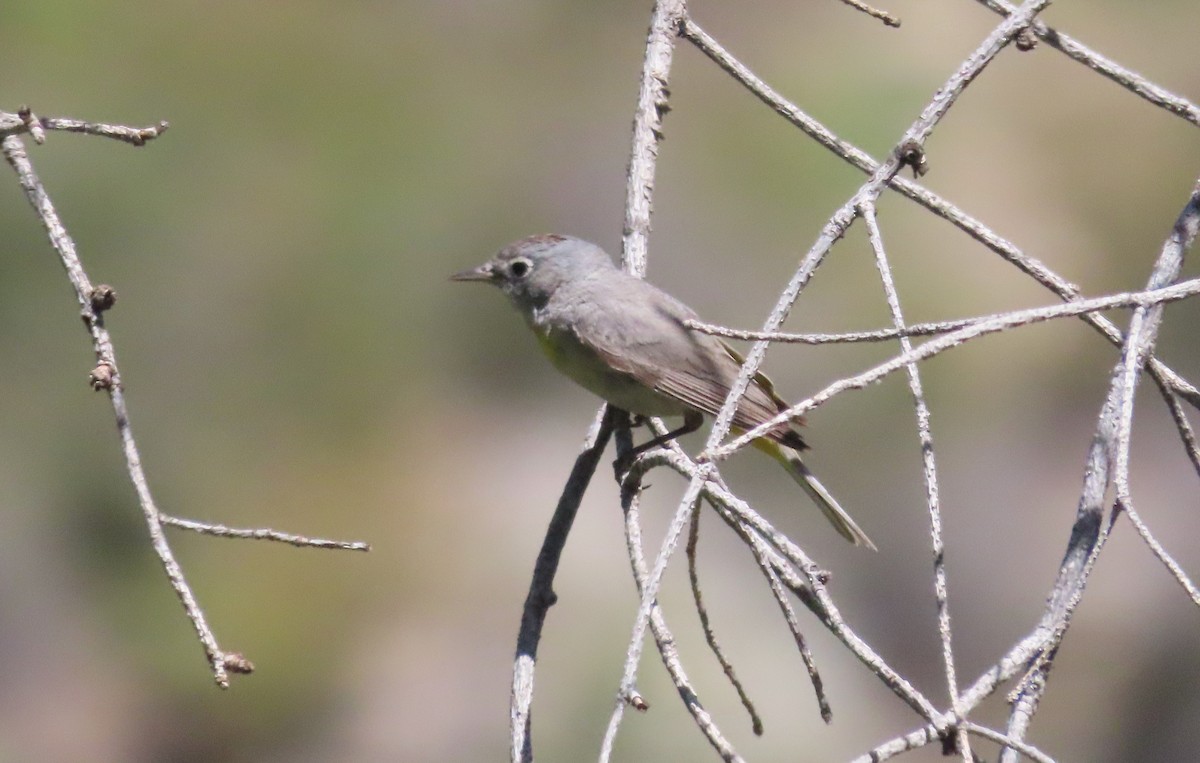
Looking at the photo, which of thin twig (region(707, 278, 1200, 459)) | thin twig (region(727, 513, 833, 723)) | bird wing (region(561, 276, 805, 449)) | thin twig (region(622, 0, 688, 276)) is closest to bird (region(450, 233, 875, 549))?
bird wing (region(561, 276, 805, 449))

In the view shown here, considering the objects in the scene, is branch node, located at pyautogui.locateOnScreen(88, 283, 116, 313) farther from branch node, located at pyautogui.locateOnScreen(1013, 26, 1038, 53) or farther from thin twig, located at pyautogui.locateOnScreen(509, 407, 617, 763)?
branch node, located at pyautogui.locateOnScreen(1013, 26, 1038, 53)

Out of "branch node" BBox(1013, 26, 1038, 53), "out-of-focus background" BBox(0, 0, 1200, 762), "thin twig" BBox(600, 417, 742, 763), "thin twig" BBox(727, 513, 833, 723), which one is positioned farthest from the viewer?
"out-of-focus background" BBox(0, 0, 1200, 762)

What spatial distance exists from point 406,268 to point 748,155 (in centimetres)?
273

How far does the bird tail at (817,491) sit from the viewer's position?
4.06 meters

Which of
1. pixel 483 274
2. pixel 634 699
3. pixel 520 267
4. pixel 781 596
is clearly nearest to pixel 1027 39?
pixel 781 596

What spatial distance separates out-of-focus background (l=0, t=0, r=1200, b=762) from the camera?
741 centimetres

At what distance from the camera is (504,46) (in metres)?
10.6

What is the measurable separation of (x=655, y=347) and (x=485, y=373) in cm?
469

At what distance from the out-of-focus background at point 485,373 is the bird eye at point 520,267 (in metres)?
2.82

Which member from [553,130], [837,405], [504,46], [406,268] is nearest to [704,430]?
[837,405]

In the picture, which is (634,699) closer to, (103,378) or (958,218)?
(103,378)

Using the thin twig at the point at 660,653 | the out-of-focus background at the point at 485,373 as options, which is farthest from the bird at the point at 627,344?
the out-of-focus background at the point at 485,373

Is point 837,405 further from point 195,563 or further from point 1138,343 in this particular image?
point 1138,343

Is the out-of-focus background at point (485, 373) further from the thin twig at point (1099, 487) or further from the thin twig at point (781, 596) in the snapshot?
the thin twig at point (1099, 487)
